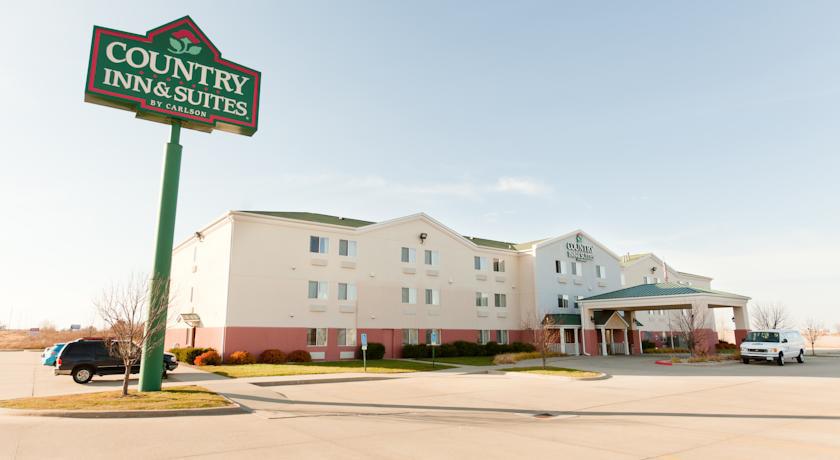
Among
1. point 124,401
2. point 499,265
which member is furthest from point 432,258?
point 124,401

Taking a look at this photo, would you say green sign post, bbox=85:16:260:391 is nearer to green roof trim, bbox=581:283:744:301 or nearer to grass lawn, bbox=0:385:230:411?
grass lawn, bbox=0:385:230:411

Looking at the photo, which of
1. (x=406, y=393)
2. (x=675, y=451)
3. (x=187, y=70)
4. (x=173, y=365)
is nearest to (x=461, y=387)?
(x=406, y=393)

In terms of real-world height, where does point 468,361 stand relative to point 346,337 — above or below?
below

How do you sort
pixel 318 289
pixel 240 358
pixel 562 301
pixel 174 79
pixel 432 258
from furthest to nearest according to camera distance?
pixel 562 301 → pixel 432 258 → pixel 318 289 → pixel 240 358 → pixel 174 79

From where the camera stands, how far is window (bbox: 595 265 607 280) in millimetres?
50031

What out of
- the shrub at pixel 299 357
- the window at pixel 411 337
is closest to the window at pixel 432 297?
the window at pixel 411 337

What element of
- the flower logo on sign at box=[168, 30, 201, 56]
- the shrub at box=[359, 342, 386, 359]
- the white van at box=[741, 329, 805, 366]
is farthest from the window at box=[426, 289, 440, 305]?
the flower logo on sign at box=[168, 30, 201, 56]

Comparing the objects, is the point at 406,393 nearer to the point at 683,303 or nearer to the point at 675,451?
the point at 675,451

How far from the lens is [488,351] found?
134 feet

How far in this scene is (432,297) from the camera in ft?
130

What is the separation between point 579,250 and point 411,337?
2003 cm

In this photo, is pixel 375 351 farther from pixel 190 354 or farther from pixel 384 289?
pixel 190 354

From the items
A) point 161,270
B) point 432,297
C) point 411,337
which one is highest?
point 432,297

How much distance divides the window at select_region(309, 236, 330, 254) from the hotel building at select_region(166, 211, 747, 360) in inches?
2.7
